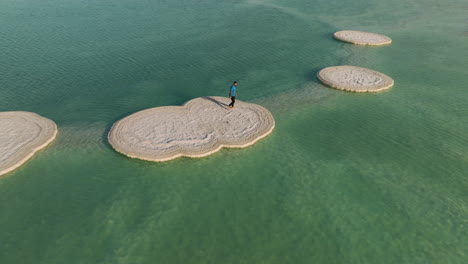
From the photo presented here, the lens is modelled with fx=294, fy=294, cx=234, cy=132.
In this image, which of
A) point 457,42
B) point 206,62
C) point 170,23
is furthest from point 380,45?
point 170,23

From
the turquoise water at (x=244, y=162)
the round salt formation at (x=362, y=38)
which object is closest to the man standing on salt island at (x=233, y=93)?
the turquoise water at (x=244, y=162)

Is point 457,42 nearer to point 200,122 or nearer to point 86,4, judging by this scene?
point 200,122

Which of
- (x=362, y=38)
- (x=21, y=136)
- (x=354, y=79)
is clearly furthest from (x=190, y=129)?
(x=362, y=38)

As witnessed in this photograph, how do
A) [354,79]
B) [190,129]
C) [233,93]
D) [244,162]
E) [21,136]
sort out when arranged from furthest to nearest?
[354,79] < [233,93] < [190,129] < [21,136] < [244,162]

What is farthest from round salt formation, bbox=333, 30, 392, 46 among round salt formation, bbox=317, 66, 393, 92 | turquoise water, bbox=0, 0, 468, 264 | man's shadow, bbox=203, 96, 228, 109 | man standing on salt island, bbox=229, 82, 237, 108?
man's shadow, bbox=203, 96, 228, 109

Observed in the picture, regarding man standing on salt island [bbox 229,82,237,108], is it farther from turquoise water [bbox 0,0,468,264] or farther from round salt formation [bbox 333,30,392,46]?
round salt formation [bbox 333,30,392,46]

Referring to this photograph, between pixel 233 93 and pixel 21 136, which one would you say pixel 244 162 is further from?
pixel 21 136
